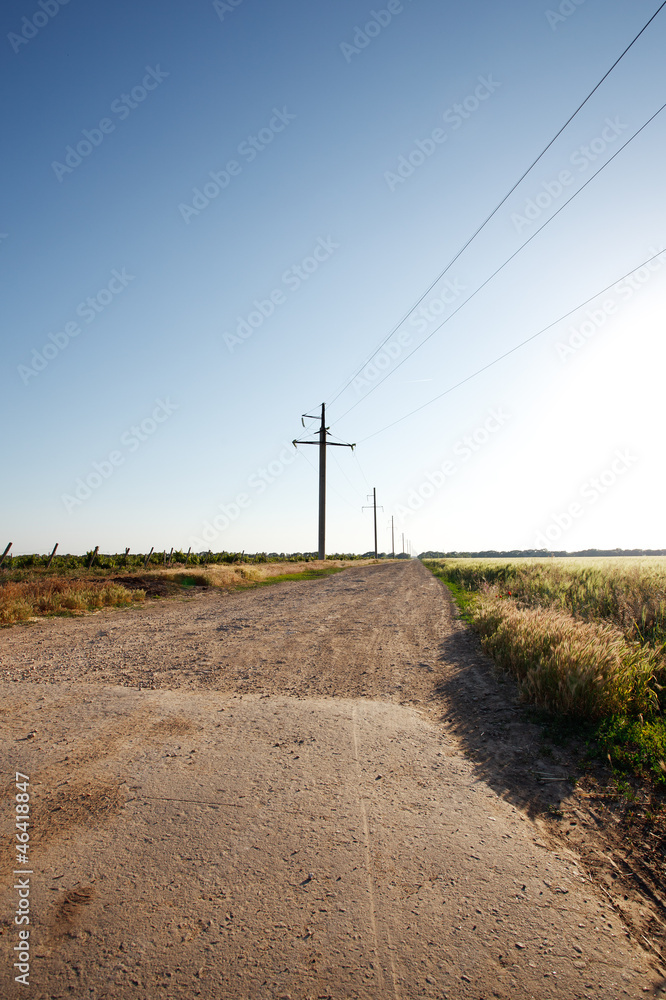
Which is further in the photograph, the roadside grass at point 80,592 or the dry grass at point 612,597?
the roadside grass at point 80,592

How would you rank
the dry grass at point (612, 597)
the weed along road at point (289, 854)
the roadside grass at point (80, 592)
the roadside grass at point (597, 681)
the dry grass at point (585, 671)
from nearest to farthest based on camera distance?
the weed along road at point (289, 854), the roadside grass at point (597, 681), the dry grass at point (585, 671), the dry grass at point (612, 597), the roadside grass at point (80, 592)

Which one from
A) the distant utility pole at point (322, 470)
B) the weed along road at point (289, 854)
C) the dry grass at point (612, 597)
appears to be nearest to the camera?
the weed along road at point (289, 854)

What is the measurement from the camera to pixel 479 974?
2.12 metres

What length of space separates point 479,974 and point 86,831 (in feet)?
8.04

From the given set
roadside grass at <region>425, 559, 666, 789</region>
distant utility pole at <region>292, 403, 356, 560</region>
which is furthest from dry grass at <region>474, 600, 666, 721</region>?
distant utility pole at <region>292, 403, 356, 560</region>

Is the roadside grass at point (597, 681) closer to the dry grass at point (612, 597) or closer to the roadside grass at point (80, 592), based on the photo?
the dry grass at point (612, 597)

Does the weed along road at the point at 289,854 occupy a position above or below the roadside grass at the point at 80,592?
below

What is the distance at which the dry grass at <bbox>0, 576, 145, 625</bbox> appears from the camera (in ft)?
35.7

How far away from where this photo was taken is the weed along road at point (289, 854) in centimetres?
212

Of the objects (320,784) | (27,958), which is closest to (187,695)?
(320,784)

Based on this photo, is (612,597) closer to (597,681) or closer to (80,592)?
(597,681)

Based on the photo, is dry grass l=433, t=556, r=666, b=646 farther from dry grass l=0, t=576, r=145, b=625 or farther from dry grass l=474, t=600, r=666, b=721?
dry grass l=0, t=576, r=145, b=625

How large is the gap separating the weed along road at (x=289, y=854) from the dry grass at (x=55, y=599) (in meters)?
5.73

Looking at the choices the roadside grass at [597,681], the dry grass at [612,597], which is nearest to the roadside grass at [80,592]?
the roadside grass at [597,681]
